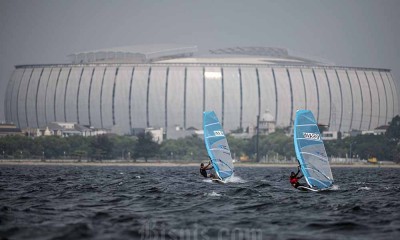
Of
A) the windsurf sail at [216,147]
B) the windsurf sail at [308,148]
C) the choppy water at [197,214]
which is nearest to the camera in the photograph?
the choppy water at [197,214]

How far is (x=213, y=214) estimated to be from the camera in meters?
51.1

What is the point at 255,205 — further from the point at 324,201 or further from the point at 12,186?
Result: the point at 12,186

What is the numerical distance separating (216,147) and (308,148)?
1579cm

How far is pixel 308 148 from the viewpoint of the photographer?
67500mm

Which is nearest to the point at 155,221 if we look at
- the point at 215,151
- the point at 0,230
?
the point at 0,230

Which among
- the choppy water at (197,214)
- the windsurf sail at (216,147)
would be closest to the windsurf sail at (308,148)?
the choppy water at (197,214)

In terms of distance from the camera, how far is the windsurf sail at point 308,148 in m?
67.3

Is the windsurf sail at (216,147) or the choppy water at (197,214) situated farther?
the windsurf sail at (216,147)

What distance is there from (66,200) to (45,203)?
9.19 feet

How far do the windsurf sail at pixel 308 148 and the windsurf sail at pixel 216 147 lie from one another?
571 inches

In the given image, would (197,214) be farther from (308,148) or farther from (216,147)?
(216,147)

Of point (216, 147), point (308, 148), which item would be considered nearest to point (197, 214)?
point (308, 148)

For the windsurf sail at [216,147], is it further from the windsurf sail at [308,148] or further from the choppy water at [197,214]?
the windsurf sail at [308,148]

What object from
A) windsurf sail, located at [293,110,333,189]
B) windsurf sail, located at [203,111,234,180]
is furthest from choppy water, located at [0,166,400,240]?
windsurf sail, located at [203,111,234,180]
